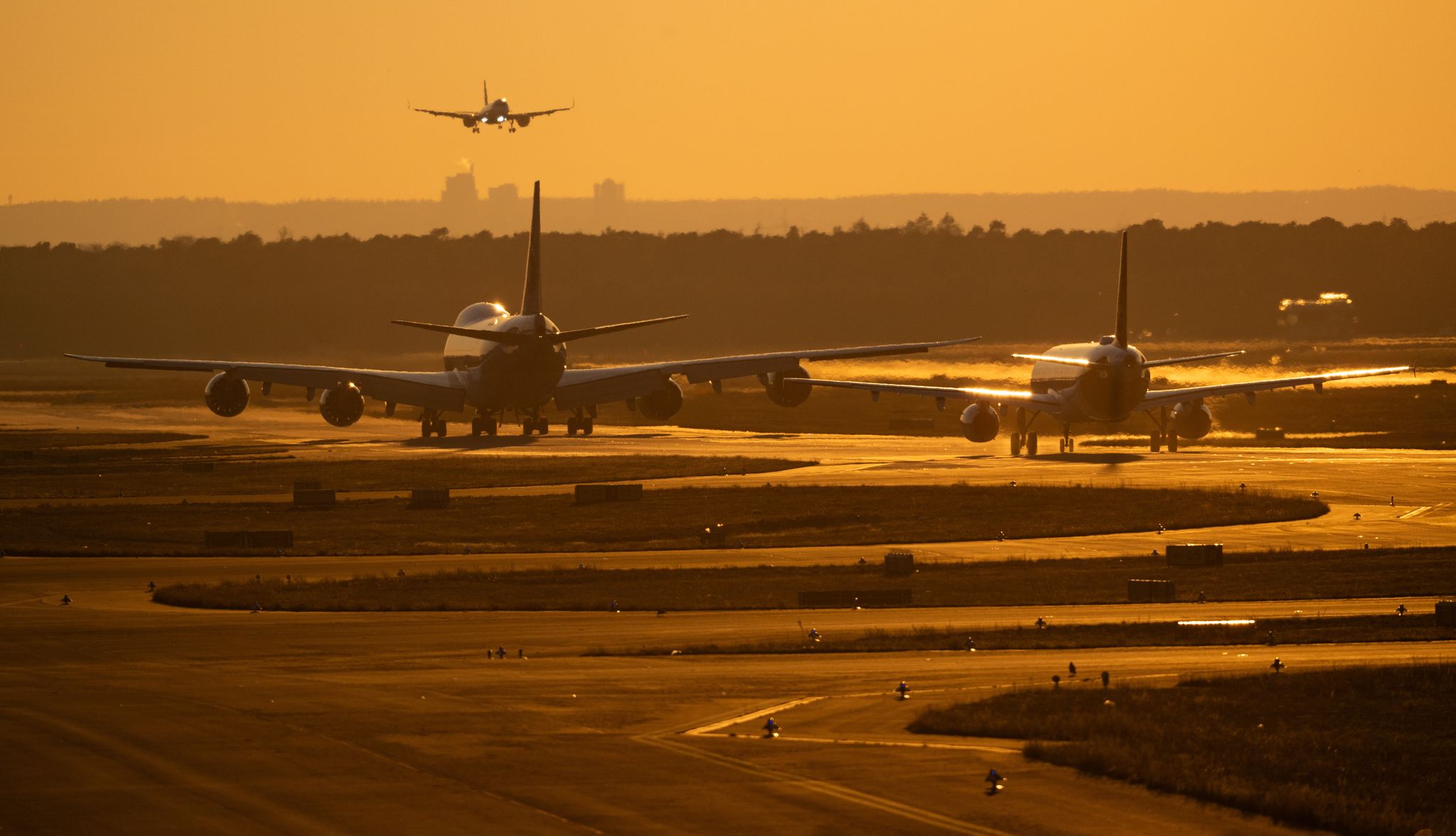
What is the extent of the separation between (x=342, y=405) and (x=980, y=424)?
2769 centimetres

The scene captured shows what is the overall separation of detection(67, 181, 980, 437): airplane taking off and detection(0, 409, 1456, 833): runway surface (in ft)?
124

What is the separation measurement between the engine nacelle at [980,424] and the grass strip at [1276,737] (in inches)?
2100

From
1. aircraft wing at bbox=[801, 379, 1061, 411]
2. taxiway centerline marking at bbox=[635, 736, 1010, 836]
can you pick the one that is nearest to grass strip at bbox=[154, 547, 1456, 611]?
taxiway centerline marking at bbox=[635, 736, 1010, 836]

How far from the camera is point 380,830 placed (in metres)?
17.8

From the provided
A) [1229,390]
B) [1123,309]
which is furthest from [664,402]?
[1229,390]

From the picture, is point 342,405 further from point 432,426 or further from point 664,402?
point 664,402

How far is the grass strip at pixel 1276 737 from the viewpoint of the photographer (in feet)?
64.0

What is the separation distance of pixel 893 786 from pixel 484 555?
2811 cm

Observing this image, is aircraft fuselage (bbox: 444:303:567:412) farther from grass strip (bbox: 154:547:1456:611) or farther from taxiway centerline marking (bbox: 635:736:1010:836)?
taxiway centerline marking (bbox: 635:736:1010:836)

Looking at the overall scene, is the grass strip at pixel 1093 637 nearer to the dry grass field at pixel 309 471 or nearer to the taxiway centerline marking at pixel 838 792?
the taxiway centerline marking at pixel 838 792

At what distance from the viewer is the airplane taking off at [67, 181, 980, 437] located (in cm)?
8044

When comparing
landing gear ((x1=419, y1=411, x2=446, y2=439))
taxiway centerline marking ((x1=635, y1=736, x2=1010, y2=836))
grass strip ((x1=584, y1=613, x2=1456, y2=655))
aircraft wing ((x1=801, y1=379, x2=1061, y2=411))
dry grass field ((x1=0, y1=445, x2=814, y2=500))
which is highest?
aircraft wing ((x1=801, y1=379, x2=1061, y2=411))

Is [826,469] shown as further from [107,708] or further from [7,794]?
[7,794]

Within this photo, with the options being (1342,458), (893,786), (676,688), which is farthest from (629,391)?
(893,786)
